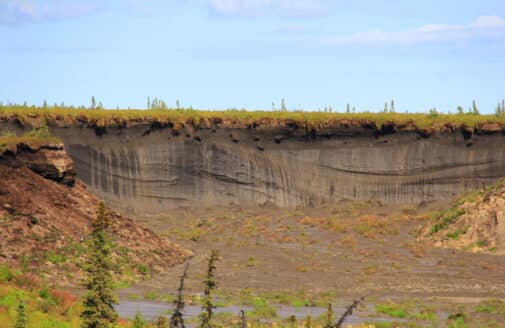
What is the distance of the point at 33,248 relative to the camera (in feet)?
129

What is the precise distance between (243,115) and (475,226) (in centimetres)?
1942

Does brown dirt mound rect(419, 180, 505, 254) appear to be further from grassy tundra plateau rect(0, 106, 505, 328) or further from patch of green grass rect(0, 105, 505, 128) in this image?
patch of green grass rect(0, 105, 505, 128)

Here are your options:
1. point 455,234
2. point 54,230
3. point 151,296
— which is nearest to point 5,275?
point 151,296

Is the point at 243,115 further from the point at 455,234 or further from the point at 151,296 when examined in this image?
the point at 151,296

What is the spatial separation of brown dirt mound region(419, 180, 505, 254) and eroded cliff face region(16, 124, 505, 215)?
→ 31.3ft

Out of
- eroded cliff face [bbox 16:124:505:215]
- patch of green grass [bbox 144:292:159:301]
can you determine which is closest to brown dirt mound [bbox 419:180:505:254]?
eroded cliff face [bbox 16:124:505:215]

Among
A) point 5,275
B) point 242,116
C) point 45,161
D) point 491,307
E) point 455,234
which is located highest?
point 242,116

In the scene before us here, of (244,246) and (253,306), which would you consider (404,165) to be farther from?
(253,306)

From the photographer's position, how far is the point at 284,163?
206 ft

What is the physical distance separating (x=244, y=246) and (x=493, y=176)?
779 inches

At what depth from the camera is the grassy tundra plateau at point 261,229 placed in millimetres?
34125

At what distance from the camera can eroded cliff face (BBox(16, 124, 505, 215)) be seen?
60.8 m

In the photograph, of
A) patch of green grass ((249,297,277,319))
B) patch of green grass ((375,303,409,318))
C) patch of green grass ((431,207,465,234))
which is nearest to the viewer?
patch of green grass ((249,297,277,319))

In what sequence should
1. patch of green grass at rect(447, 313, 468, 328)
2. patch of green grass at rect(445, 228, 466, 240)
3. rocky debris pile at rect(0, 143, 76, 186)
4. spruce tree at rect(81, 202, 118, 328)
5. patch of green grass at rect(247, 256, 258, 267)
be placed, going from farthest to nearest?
patch of green grass at rect(445, 228, 466, 240), rocky debris pile at rect(0, 143, 76, 186), patch of green grass at rect(247, 256, 258, 267), patch of green grass at rect(447, 313, 468, 328), spruce tree at rect(81, 202, 118, 328)
